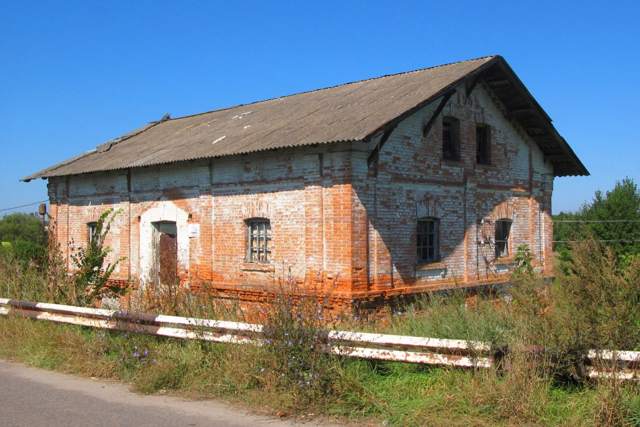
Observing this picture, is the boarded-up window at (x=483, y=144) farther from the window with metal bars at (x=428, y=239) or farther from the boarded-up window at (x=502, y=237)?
the window with metal bars at (x=428, y=239)

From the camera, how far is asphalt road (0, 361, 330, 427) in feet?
21.3

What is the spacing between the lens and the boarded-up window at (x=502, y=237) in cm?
1636

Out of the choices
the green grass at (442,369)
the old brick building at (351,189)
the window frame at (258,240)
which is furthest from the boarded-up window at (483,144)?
the green grass at (442,369)

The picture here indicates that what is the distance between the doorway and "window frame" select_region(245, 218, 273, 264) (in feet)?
8.71

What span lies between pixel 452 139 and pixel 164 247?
7.89 metres

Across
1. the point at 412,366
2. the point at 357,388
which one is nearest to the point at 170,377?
the point at 357,388

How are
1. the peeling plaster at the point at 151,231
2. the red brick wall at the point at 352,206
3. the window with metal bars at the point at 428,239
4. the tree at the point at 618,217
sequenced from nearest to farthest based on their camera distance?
the red brick wall at the point at 352,206, the window with metal bars at the point at 428,239, the peeling plaster at the point at 151,231, the tree at the point at 618,217

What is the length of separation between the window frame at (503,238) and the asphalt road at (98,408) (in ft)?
35.5

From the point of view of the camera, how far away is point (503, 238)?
1655 centimetres

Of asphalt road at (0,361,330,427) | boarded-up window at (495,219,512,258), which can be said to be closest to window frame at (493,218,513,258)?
boarded-up window at (495,219,512,258)

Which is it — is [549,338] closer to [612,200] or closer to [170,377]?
[170,377]

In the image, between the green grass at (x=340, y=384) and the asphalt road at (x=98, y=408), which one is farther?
the asphalt road at (x=98, y=408)

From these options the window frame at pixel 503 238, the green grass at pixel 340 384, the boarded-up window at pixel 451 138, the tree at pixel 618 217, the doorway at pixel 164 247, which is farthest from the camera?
the tree at pixel 618 217

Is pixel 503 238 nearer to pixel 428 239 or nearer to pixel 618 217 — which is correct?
pixel 428 239
